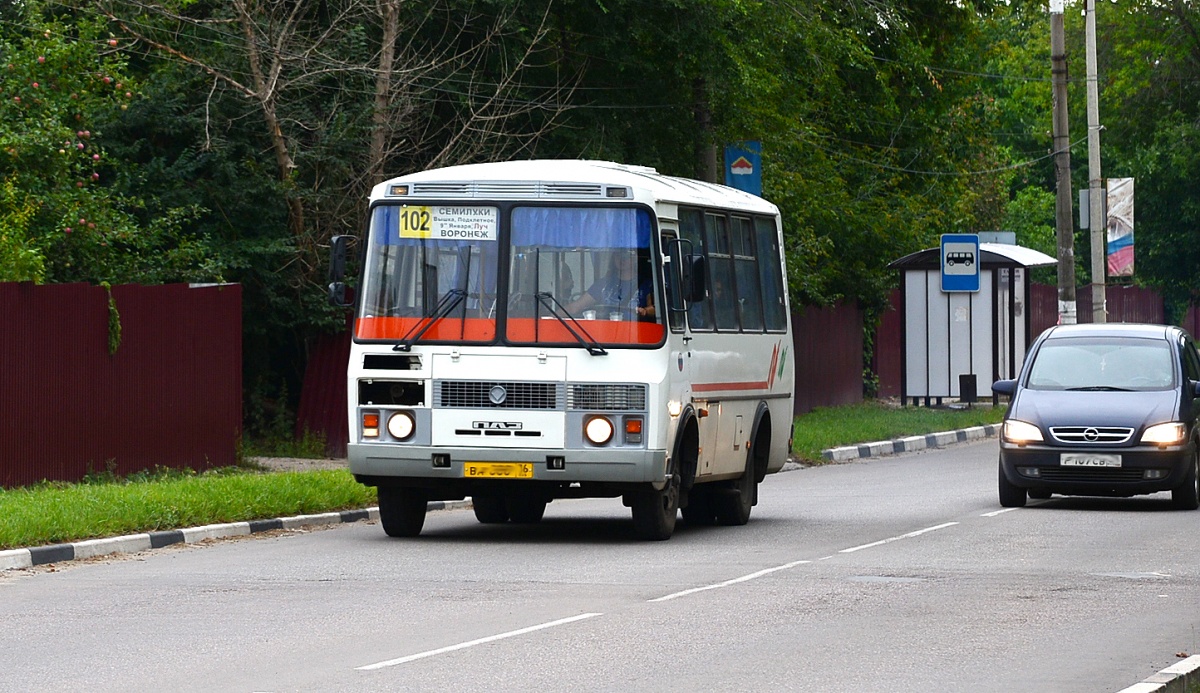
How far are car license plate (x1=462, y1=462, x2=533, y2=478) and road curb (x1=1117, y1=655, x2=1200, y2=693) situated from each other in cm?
701

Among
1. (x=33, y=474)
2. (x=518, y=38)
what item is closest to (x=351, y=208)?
(x=518, y=38)

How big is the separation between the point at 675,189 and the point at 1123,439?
4.99 metres

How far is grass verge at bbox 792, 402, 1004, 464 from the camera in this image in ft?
94.1

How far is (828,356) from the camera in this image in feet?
125

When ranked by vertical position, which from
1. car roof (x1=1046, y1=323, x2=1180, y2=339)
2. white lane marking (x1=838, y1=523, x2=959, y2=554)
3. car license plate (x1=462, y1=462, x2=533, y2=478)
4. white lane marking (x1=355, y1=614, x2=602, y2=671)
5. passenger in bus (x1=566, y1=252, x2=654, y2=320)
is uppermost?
passenger in bus (x1=566, y1=252, x2=654, y2=320)

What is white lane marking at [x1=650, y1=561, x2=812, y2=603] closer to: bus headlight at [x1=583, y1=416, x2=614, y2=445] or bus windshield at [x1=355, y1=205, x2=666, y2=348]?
bus headlight at [x1=583, y1=416, x2=614, y2=445]

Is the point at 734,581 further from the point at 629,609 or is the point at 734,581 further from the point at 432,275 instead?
the point at 432,275

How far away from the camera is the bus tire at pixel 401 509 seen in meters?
16.0

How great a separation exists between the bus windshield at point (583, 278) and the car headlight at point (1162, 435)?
17.5 feet

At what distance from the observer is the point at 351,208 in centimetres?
2566

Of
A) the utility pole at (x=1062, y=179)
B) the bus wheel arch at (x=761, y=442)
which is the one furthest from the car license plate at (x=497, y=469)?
the utility pole at (x=1062, y=179)

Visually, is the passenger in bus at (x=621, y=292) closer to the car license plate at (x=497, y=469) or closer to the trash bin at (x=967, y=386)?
the car license plate at (x=497, y=469)

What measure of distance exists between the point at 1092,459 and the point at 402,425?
652 centimetres

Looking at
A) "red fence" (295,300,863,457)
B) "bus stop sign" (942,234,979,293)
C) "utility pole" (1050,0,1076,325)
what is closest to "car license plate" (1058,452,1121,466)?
"red fence" (295,300,863,457)
